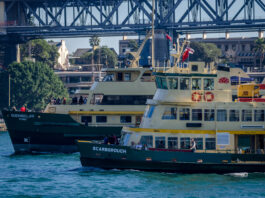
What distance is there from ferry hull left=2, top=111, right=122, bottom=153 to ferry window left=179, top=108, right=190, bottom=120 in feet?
48.2

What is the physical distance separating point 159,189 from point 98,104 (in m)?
20.1

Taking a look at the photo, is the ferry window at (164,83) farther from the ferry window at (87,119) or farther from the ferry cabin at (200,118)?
the ferry window at (87,119)

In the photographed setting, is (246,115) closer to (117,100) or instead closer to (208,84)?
(208,84)

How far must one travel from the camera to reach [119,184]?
41156mm

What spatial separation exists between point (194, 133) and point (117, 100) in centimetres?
1587

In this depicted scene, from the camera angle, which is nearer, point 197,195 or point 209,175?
point 197,195

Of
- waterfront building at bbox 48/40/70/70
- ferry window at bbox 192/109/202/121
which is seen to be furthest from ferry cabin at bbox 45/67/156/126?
waterfront building at bbox 48/40/70/70

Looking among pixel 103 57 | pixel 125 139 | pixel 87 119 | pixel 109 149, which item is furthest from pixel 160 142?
pixel 103 57

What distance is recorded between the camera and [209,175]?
1695 inches

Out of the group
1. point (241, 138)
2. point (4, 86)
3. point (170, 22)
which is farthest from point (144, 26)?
point (241, 138)

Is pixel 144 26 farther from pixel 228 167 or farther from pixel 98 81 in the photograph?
pixel 228 167

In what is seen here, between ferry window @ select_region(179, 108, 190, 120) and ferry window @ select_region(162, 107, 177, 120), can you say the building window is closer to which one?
ferry window @ select_region(162, 107, 177, 120)

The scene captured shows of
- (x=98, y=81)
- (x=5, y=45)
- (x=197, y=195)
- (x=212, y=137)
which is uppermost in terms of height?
(x=5, y=45)

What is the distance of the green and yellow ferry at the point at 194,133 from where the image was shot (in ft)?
142
